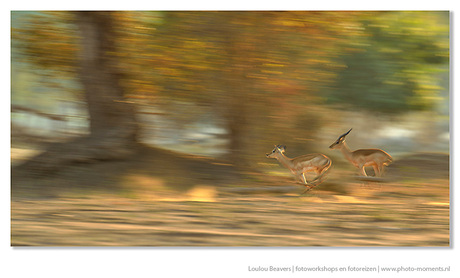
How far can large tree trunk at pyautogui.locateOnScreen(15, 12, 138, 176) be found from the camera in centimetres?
499

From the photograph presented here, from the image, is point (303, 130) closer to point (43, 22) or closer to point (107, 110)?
point (107, 110)

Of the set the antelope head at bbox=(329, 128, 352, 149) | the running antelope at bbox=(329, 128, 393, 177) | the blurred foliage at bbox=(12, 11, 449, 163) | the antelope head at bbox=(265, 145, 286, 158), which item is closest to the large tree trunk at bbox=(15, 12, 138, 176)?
the blurred foliage at bbox=(12, 11, 449, 163)

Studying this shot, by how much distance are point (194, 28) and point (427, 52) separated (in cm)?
254

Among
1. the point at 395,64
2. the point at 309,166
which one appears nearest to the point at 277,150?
the point at 309,166

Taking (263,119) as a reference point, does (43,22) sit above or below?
above

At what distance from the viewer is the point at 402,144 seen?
506 cm

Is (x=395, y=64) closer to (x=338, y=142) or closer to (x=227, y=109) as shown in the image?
(x=338, y=142)

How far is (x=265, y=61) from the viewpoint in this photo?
5070 millimetres

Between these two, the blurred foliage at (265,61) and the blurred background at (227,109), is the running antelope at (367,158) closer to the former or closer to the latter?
the blurred background at (227,109)

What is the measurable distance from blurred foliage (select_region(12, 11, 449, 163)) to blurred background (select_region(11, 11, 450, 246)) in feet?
0.04

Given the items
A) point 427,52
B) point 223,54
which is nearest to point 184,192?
point 223,54

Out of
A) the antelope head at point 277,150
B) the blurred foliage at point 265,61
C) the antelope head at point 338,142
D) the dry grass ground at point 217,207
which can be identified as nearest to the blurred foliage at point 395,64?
the blurred foliage at point 265,61

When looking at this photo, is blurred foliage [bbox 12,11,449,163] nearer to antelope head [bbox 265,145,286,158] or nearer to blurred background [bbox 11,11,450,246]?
blurred background [bbox 11,11,450,246]

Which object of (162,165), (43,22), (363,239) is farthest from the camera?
(162,165)
